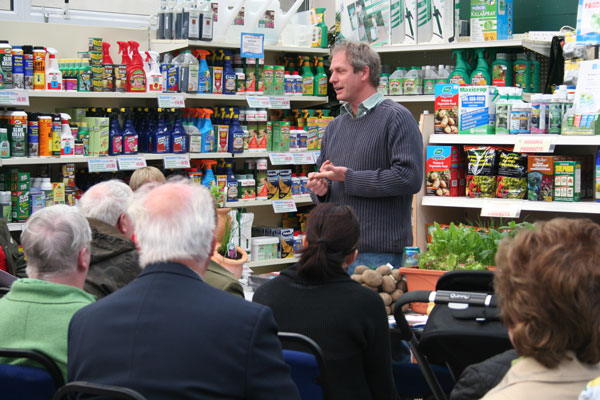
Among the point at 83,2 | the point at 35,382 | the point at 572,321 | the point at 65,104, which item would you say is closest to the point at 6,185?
the point at 65,104

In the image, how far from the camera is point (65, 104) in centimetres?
521

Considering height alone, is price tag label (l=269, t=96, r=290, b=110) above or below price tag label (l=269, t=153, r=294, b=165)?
above

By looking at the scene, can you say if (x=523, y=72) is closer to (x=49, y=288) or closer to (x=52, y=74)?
(x=52, y=74)

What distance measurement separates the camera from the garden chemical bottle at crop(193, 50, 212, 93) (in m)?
5.49

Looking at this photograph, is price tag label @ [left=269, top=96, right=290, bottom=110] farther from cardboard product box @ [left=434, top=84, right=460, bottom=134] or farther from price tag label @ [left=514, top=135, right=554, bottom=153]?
price tag label @ [left=514, top=135, right=554, bottom=153]

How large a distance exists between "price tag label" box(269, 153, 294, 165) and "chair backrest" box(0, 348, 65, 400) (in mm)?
3958

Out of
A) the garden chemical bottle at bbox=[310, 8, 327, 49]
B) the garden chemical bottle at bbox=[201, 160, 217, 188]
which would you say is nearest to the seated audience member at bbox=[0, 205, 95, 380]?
the garden chemical bottle at bbox=[201, 160, 217, 188]

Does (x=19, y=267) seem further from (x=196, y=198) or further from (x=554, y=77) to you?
(x=554, y=77)

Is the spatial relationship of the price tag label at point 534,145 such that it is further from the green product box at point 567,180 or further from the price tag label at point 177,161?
the price tag label at point 177,161

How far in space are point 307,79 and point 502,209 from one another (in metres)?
2.39

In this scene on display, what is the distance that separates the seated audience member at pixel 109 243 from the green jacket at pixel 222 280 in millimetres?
389

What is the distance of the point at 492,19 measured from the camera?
215 inches

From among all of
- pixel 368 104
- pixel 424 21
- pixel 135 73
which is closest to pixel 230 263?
pixel 368 104

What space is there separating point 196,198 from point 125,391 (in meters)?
0.51
